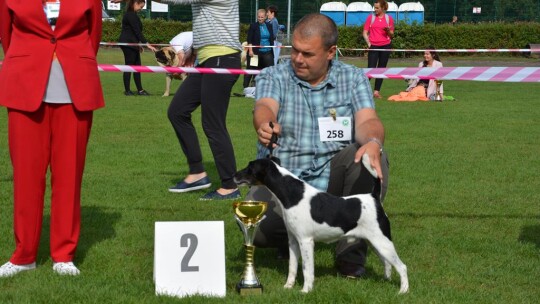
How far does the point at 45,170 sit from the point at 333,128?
1.44 m

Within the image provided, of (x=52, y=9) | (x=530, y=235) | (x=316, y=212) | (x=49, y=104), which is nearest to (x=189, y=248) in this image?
(x=316, y=212)

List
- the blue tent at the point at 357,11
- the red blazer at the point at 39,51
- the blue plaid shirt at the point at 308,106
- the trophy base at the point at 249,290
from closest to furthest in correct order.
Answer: the trophy base at the point at 249,290
the red blazer at the point at 39,51
the blue plaid shirt at the point at 308,106
the blue tent at the point at 357,11

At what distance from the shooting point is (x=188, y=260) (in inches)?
157

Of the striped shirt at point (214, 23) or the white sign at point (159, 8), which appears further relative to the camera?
the white sign at point (159, 8)

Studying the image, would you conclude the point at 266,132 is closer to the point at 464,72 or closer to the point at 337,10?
the point at 464,72

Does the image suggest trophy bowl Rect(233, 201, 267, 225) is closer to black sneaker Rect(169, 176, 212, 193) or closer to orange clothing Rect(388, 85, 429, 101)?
black sneaker Rect(169, 176, 212, 193)

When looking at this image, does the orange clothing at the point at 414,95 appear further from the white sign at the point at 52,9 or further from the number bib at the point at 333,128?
the white sign at the point at 52,9

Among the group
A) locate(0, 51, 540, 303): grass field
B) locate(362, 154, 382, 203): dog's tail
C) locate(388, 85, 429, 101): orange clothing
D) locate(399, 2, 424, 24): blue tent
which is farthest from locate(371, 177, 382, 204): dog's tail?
locate(399, 2, 424, 24): blue tent

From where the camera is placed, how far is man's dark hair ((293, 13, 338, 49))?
418 centimetres

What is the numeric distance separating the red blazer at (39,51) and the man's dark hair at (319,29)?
40.0 inches

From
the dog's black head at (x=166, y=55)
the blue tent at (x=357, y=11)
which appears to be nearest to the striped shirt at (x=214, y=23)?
the dog's black head at (x=166, y=55)

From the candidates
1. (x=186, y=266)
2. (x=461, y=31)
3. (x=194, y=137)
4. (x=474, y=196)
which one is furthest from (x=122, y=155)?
(x=461, y=31)

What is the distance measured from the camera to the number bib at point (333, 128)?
4410 mm

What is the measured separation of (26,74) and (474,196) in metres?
3.89
